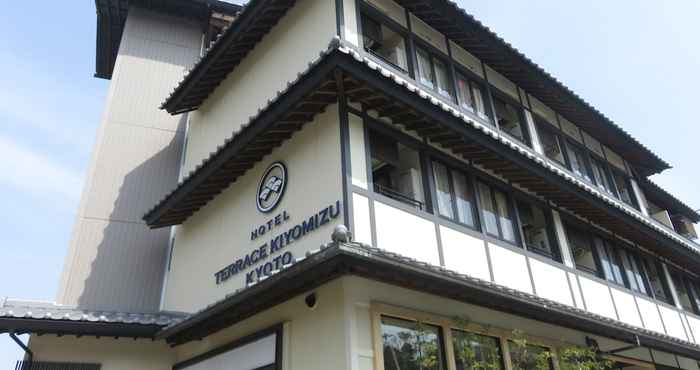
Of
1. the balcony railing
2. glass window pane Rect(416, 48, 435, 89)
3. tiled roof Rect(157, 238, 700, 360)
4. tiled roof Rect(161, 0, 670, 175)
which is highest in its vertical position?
tiled roof Rect(161, 0, 670, 175)

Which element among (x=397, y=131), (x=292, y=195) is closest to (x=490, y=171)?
(x=397, y=131)

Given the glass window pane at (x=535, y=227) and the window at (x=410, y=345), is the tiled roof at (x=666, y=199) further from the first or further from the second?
the window at (x=410, y=345)

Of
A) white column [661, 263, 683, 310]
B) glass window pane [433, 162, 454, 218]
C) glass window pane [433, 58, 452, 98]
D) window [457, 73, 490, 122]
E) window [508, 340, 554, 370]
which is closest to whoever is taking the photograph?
window [508, 340, 554, 370]

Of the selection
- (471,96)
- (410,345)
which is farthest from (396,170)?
(471,96)

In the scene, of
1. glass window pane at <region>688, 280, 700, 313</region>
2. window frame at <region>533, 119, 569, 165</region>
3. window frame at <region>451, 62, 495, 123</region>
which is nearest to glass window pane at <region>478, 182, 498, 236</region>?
window frame at <region>451, 62, 495, 123</region>

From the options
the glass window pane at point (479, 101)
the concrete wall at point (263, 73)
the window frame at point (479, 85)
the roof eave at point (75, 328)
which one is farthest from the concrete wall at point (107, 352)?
the glass window pane at point (479, 101)

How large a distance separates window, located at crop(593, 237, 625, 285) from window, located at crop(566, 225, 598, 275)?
10.4 inches

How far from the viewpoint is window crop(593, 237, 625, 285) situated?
11773 mm

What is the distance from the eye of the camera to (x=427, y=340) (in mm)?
6867

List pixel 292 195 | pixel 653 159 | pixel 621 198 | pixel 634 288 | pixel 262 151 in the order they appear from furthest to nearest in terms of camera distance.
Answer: pixel 653 159
pixel 621 198
pixel 634 288
pixel 262 151
pixel 292 195

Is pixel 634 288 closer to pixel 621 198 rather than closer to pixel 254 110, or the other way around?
Answer: pixel 621 198

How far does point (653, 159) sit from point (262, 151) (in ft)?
44.2

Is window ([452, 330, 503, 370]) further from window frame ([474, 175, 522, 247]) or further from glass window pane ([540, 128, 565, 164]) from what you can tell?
glass window pane ([540, 128, 565, 164])

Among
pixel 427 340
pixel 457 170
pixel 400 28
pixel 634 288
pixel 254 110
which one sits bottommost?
pixel 427 340
